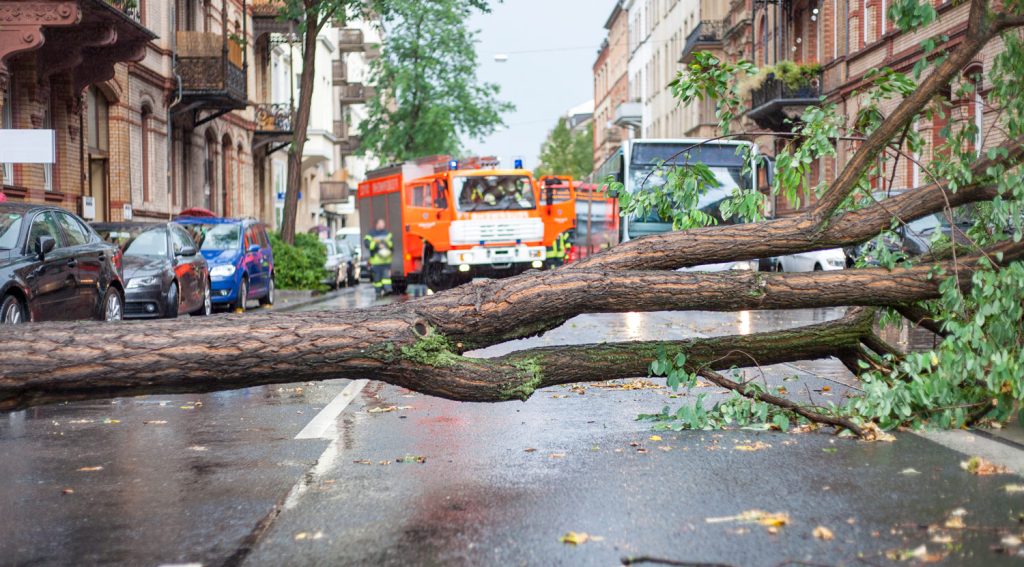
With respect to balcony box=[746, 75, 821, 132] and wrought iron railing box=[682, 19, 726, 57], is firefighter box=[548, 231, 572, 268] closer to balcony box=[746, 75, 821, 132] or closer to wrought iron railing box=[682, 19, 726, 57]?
balcony box=[746, 75, 821, 132]

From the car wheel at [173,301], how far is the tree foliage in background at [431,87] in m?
36.6

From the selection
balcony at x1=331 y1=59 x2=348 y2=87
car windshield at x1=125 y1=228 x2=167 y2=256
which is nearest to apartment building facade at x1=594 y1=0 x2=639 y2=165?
balcony at x1=331 y1=59 x2=348 y2=87

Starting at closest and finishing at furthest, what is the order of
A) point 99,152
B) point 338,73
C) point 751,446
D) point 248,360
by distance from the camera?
1. point 248,360
2. point 751,446
3. point 99,152
4. point 338,73

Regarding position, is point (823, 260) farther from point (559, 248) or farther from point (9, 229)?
point (9, 229)

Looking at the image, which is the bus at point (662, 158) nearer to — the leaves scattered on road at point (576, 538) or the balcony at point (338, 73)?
the leaves scattered on road at point (576, 538)

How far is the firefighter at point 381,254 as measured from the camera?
30672 millimetres

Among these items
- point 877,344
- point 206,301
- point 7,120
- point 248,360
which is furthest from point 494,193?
point 248,360

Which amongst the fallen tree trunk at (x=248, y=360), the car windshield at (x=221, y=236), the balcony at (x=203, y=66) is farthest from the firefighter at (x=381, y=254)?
the fallen tree trunk at (x=248, y=360)

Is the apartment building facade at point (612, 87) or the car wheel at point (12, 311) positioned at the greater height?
the apartment building facade at point (612, 87)

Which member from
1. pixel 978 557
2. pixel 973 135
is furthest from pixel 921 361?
pixel 978 557

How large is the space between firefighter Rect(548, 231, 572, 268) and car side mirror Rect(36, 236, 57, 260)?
16524 millimetres

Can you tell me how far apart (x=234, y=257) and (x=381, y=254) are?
301 inches

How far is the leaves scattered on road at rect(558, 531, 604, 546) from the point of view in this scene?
516cm

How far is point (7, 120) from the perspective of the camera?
22594 millimetres
